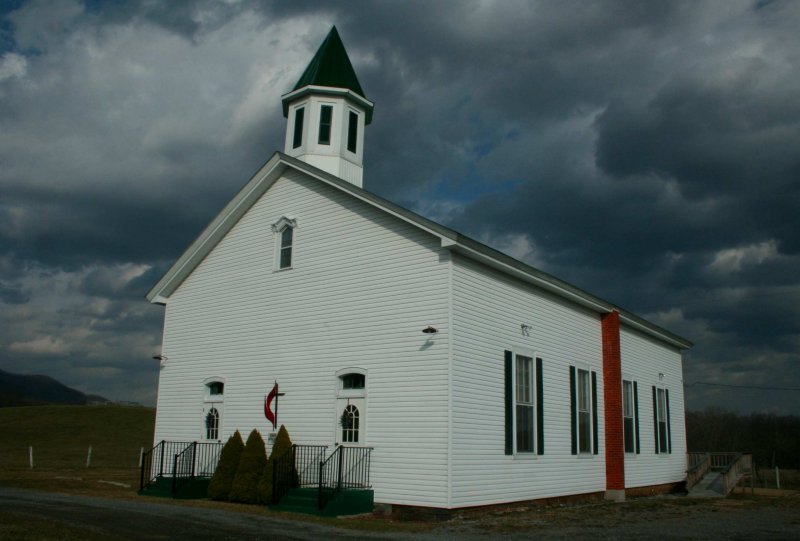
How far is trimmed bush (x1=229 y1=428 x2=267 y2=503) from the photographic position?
56.8 feet

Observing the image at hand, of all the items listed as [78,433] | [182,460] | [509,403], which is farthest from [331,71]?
[78,433]

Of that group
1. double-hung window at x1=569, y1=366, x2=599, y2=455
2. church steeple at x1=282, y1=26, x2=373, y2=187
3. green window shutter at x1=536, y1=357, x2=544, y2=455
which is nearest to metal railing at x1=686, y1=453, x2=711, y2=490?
double-hung window at x1=569, y1=366, x2=599, y2=455

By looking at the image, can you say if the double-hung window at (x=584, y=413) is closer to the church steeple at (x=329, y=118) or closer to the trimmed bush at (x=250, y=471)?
the church steeple at (x=329, y=118)

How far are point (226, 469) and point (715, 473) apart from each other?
850 inches

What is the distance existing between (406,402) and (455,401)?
119 cm

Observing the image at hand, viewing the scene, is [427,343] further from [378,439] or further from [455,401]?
[378,439]

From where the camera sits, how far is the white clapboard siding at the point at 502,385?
52.6 ft

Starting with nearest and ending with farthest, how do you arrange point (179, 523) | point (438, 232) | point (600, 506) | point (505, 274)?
point (179, 523) → point (438, 232) → point (505, 274) → point (600, 506)

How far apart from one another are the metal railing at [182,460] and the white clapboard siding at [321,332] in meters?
0.35

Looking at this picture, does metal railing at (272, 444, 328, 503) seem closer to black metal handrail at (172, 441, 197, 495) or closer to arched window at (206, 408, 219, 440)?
black metal handrail at (172, 441, 197, 495)

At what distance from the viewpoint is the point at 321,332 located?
18.3 meters

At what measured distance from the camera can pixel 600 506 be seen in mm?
19688

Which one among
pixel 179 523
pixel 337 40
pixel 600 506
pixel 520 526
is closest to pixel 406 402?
pixel 520 526

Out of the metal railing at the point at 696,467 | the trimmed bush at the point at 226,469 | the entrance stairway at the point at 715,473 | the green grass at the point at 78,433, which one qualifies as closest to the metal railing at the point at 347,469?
the trimmed bush at the point at 226,469
